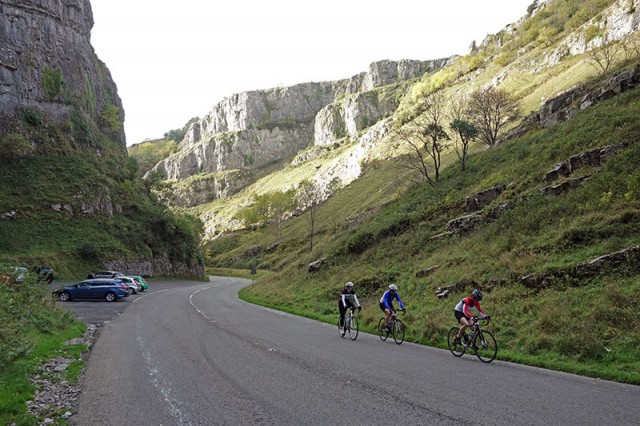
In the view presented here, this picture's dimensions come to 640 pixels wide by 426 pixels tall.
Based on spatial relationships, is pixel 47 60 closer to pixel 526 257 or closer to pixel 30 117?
pixel 30 117

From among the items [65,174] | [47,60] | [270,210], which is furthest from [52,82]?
[270,210]

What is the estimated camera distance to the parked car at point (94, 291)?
1243 inches

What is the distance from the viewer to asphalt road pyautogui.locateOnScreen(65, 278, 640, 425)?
275 inches

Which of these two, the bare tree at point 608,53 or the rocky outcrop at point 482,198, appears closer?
the rocky outcrop at point 482,198

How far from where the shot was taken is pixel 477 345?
42.4ft

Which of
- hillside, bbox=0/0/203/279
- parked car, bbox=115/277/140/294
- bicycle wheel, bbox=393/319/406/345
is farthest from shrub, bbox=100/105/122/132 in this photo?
bicycle wheel, bbox=393/319/406/345

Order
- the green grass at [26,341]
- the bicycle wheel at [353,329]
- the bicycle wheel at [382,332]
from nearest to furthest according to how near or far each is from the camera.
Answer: the green grass at [26,341], the bicycle wheel at [382,332], the bicycle wheel at [353,329]

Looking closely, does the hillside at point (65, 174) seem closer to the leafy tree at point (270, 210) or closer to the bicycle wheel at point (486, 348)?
the leafy tree at point (270, 210)

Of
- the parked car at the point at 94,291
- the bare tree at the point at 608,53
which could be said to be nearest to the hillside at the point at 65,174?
the parked car at the point at 94,291

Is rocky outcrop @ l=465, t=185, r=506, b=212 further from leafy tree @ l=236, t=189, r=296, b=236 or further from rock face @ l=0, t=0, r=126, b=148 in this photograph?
leafy tree @ l=236, t=189, r=296, b=236

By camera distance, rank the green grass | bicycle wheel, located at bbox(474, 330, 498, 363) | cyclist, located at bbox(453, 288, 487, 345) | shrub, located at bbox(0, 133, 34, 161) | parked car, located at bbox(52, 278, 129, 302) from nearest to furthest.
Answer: the green grass → bicycle wheel, located at bbox(474, 330, 498, 363) → cyclist, located at bbox(453, 288, 487, 345) → parked car, located at bbox(52, 278, 129, 302) → shrub, located at bbox(0, 133, 34, 161)

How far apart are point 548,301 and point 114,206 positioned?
2477 inches

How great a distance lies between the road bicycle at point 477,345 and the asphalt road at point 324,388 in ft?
1.10

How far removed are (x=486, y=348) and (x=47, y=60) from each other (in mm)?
82903
